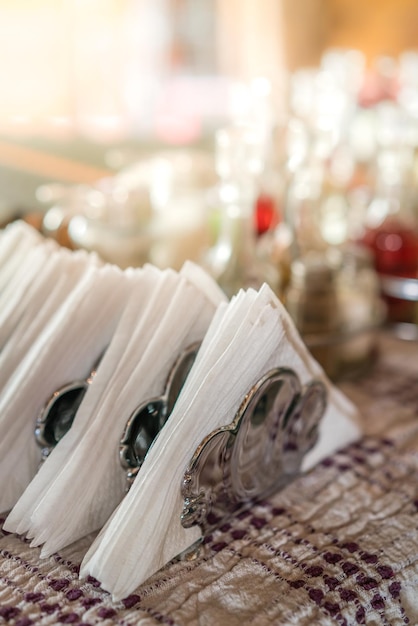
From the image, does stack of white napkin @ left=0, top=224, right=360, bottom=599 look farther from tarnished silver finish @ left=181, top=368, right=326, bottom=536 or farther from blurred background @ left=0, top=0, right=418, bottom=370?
blurred background @ left=0, top=0, right=418, bottom=370

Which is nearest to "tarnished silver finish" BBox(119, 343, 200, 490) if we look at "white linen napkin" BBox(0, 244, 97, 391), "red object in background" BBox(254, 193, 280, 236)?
"white linen napkin" BBox(0, 244, 97, 391)

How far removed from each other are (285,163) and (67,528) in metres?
0.52

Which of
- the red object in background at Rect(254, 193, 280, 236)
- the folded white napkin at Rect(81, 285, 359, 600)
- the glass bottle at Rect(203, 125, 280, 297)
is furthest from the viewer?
the red object in background at Rect(254, 193, 280, 236)

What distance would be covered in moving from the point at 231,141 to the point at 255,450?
0.33m

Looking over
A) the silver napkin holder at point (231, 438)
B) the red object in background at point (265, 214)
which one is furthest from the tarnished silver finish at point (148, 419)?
the red object in background at point (265, 214)

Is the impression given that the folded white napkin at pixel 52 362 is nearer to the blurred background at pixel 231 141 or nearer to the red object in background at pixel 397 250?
the blurred background at pixel 231 141

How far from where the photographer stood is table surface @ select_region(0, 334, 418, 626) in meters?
0.48

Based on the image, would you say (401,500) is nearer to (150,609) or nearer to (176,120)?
(150,609)

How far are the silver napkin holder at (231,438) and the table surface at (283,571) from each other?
25 mm

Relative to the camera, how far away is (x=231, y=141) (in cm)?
76

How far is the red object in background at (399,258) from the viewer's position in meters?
1.04

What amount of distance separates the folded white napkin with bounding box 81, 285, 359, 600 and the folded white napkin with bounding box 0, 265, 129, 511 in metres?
0.10

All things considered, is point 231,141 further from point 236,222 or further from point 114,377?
point 114,377

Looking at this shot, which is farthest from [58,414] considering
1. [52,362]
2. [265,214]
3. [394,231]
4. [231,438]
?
[394,231]
